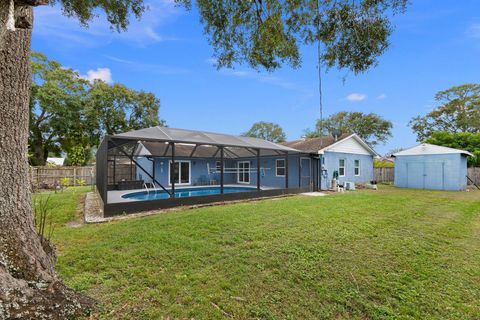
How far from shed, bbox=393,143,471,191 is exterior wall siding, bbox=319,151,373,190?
5.94ft

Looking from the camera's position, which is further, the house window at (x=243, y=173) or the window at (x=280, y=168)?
the house window at (x=243, y=173)

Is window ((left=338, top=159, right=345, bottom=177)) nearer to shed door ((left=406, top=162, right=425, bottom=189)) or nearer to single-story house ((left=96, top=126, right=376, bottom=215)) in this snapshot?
single-story house ((left=96, top=126, right=376, bottom=215))

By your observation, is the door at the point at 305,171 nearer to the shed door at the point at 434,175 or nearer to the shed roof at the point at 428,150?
the shed roof at the point at 428,150

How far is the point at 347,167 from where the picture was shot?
16688 millimetres

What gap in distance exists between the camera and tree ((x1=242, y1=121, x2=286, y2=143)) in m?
45.4

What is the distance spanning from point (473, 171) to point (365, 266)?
63.4ft

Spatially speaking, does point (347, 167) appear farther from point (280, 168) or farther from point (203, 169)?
point (203, 169)

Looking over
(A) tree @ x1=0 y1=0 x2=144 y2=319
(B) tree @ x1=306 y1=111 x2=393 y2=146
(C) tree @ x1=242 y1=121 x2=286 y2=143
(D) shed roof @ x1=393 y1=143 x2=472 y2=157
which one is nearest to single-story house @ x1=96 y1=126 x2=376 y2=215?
(D) shed roof @ x1=393 y1=143 x2=472 y2=157

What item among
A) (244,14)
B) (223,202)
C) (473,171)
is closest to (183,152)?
(223,202)

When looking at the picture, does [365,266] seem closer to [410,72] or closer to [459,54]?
[410,72]

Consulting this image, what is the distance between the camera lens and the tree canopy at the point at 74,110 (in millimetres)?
20312

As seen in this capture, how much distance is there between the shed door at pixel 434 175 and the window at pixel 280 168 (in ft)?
29.9

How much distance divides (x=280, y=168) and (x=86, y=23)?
13.0m

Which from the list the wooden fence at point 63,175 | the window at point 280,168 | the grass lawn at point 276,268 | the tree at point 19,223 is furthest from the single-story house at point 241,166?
the tree at point 19,223
